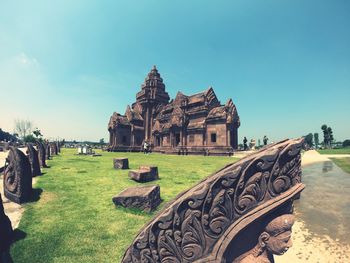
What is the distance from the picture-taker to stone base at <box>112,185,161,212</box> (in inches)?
183

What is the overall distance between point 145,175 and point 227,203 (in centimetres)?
610

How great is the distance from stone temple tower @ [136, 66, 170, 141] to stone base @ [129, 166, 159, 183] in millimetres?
29076

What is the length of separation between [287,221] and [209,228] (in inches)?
27.9

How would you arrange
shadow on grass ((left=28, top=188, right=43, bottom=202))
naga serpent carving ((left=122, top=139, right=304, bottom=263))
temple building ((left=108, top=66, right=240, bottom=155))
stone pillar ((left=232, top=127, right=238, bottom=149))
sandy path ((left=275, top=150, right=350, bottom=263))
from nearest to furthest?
naga serpent carving ((left=122, top=139, right=304, bottom=263)) → sandy path ((left=275, top=150, right=350, bottom=263)) → shadow on grass ((left=28, top=188, right=43, bottom=202)) → temple building ((left=108, top=66, right=240, bottom=155)) → stone pillar ((left=232, top=127, right=238, bottom=149))

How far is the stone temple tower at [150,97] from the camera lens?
37.3 metres

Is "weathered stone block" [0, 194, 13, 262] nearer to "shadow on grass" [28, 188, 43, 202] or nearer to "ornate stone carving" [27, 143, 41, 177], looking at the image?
"shadow on grass" [28, 188, 43, 202]

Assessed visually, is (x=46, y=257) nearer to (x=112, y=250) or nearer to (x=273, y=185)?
(x=112, y=250)

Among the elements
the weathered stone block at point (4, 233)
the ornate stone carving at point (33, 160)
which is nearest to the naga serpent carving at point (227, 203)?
the weathered stone block at point (4, 233)

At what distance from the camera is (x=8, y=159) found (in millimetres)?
5543

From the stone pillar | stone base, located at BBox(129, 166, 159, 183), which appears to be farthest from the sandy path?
the stone pillar

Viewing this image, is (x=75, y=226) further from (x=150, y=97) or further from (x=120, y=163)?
(x=150, y=97)

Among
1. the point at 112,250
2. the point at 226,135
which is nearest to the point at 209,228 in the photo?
the point at 112,250

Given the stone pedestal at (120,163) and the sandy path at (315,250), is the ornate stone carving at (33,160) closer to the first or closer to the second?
the stone pedestal at (120,163)

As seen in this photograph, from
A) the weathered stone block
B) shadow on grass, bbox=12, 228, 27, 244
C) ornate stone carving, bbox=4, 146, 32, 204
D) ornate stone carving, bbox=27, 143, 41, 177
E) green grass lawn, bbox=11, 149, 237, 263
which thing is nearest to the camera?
the weathered stone block
